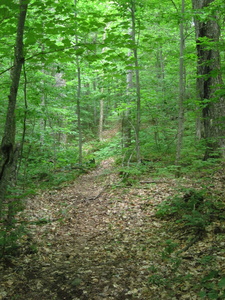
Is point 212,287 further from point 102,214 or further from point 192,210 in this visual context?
point 102,214

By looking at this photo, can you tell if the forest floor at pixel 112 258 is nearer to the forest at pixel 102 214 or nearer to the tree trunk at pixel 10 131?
the forest at pixel 102 214

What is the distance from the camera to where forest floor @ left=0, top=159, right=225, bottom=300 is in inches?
127

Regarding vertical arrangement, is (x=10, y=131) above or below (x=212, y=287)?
above

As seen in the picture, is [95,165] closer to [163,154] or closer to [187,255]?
[163,154]

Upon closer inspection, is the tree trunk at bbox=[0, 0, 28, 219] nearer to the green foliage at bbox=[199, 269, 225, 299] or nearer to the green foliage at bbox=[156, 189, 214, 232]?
the green foliage at bbox=[199, 269, 225, 299]

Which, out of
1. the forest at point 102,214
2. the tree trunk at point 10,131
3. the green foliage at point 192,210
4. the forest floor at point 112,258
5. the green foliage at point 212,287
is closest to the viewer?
the green foliage at point 212,287

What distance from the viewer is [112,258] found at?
420cm

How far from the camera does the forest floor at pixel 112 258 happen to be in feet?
10.6

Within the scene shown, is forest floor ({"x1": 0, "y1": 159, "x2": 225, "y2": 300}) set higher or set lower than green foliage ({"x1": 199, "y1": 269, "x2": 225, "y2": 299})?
lower

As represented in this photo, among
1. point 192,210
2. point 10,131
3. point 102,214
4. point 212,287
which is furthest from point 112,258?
point 10,131

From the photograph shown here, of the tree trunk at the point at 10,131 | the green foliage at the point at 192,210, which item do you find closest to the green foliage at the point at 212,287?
the green foliage at the point at 192,210

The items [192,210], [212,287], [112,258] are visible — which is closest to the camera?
[212,287]

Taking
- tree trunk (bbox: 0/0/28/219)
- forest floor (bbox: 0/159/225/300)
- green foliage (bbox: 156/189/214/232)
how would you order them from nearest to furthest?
tree trunk (bbox: 0/0/28/219) < forest floor (bbox: 0/159/225/300) < green foliage (bbox: 156/189/214/232)

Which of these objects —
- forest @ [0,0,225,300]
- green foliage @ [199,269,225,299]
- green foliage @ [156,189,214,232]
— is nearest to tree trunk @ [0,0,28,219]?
forest @ [0,0,225,300]
